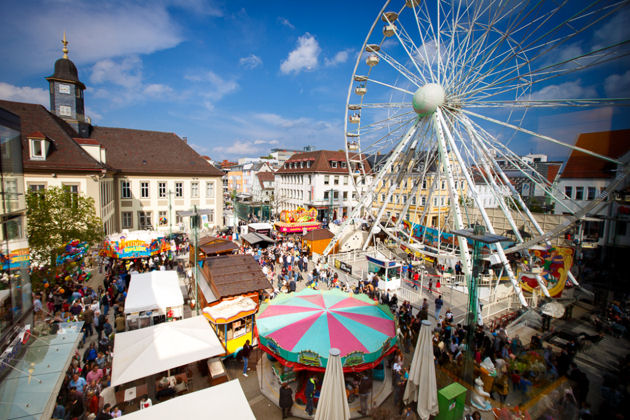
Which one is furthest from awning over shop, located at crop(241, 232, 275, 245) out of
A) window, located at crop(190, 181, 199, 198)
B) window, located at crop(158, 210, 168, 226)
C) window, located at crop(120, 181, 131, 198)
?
window, located at crop(120, 181, 131, 198)

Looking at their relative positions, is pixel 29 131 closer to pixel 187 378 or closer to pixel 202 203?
pixel 202 203

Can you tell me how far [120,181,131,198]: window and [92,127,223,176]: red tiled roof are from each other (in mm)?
1136

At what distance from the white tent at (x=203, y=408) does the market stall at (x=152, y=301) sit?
6.59 meters

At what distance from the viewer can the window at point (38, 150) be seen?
19.8 meters

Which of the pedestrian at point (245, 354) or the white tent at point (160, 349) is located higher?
the white tent at point (160, 349)

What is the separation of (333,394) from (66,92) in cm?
3508

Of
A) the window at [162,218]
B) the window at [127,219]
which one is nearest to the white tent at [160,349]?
the window at [162,218]

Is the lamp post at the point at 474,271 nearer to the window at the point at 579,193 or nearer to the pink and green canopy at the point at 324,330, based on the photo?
the pink and green canopy at the point at 324,330

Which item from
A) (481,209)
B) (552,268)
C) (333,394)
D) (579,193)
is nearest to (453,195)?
(481,209)

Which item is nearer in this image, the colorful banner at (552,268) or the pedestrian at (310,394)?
the pedestrian at (310,394)

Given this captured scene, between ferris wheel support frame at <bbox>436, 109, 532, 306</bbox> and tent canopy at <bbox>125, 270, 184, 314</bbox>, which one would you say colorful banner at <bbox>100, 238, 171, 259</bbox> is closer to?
tent canopy at <bbox>125, 270, 184, 314</bbox>

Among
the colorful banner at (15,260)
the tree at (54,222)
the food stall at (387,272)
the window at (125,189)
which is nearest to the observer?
the colorful banner at (15,260)

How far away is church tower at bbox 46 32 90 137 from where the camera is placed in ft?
91.1

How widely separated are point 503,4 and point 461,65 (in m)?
3.42
